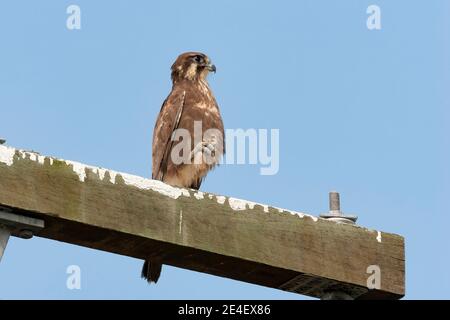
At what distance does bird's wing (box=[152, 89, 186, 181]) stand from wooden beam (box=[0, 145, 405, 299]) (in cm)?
414

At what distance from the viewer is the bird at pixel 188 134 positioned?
7.49m

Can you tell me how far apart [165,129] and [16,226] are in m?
4.73

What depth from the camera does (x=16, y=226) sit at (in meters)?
3.33

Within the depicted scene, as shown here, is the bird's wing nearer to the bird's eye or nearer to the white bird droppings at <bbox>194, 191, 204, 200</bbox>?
the bird's eye

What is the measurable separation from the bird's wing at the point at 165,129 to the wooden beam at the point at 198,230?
13.6ft

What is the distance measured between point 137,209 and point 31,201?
0.38 m

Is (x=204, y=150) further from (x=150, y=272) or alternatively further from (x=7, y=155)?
(x=7, y=155)

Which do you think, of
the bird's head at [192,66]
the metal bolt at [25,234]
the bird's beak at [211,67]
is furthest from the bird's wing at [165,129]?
the metal bolt at [25,234]

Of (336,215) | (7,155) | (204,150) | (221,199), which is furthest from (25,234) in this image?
(204,150)

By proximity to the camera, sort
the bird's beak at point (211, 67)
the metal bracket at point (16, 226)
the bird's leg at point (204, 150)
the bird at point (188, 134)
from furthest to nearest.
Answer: the bird's beak at point (211, 67) < the bird at point (188, 134) < the bird's leg at point (204, 150) < the metal bracket at point (16, 226)

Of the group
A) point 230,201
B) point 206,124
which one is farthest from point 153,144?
point 230,201

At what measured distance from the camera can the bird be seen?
7.49m

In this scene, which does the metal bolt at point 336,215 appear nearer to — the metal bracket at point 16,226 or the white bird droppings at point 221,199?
the white bird droppings at point 221,199

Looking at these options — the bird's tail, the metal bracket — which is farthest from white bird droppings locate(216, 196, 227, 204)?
the bird's tail
